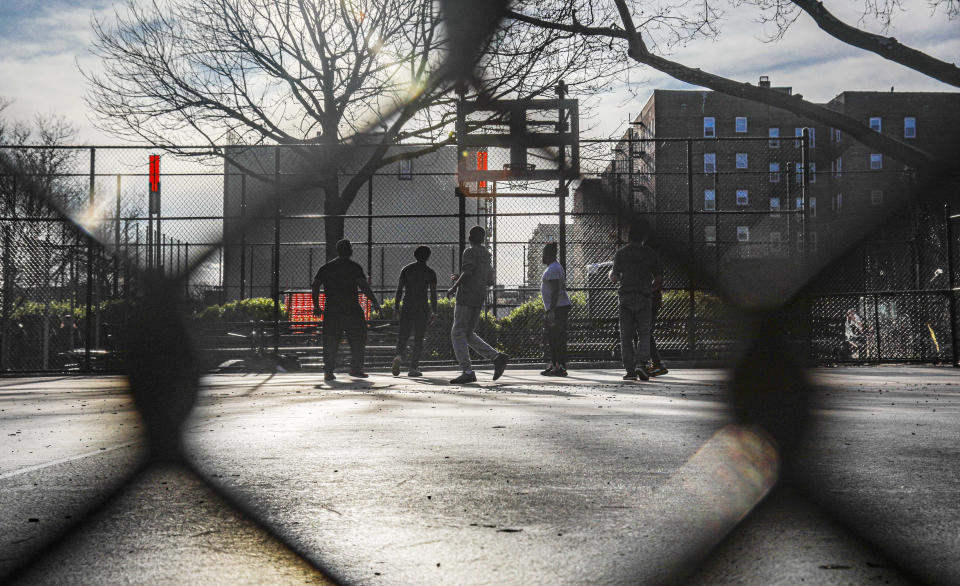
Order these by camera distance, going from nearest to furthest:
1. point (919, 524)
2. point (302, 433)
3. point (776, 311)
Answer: point (919, 524) < point (302, 433) < point (776, 311)

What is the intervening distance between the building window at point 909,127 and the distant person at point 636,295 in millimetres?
54960

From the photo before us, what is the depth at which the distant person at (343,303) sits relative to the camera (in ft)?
37.1

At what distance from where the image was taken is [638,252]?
10.4 meters

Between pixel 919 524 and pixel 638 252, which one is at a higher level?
pixel 638 252

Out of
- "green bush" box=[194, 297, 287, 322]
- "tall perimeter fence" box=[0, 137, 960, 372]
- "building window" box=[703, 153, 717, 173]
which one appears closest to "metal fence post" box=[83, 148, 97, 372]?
"tall perimeter fence" box=[0, 137, 960, 372]

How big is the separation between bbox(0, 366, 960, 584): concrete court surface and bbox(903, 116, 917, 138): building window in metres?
57.8

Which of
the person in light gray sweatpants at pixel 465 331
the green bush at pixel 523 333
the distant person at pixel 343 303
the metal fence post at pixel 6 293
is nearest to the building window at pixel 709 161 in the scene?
the green bush at pixel 523 333

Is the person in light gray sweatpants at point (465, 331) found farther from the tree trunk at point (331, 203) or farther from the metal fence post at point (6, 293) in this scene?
the tree trunk at point (331, 203)

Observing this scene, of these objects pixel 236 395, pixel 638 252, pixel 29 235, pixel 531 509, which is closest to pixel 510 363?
pixel 638 252

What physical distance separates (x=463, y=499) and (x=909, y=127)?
62.6m

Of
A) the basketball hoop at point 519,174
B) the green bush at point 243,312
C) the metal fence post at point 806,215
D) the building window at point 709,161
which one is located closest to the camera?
the metal fence post at point 806,215

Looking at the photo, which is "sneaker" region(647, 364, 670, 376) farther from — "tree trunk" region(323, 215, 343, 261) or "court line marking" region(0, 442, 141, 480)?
"tree trunk" region(323, 215, 343, 261)

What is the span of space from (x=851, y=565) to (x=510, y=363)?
39.6ft

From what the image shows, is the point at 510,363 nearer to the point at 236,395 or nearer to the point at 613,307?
the point at 613,307
